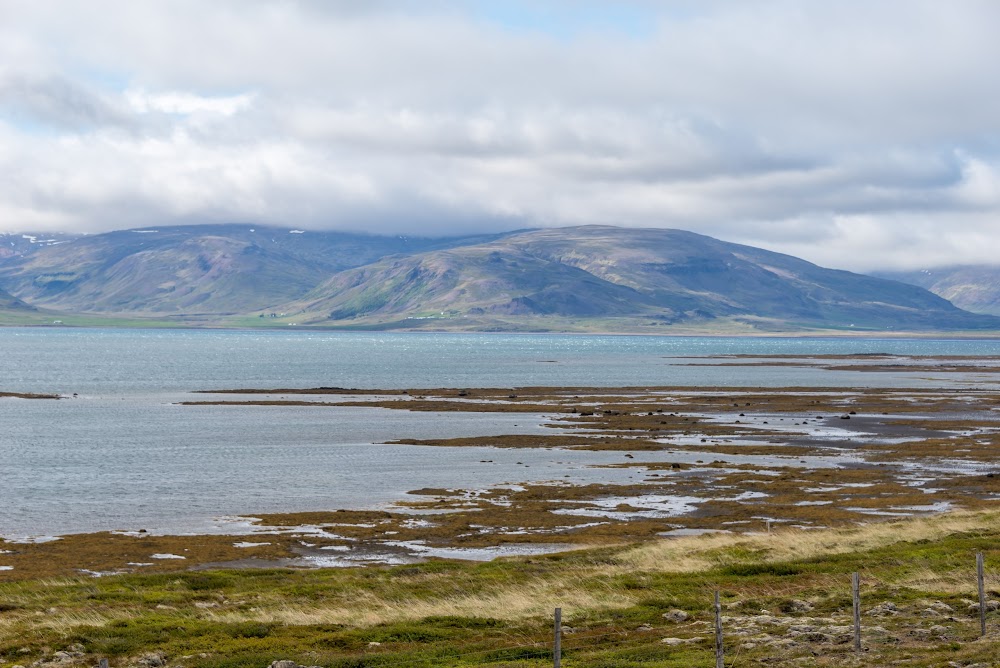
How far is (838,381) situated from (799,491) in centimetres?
13484

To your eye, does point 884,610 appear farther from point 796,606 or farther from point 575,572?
point 575,572

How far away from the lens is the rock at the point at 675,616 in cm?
2861

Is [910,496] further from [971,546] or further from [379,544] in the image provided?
[379,544]

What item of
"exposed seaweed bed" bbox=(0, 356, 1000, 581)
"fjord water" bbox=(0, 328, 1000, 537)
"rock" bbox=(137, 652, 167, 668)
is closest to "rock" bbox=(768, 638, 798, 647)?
"rock" bbox=(137, 652, 167, 668)

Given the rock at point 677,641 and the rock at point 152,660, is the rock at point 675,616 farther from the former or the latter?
the rock at point 152,660

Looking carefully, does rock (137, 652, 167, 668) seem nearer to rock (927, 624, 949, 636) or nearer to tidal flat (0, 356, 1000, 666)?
tidal flat (0, 356, 1000, 666)

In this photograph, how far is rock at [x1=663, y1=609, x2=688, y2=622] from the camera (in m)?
28.6

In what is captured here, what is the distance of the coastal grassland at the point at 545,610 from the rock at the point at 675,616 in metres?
0.07

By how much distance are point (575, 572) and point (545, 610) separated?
23.1 ft

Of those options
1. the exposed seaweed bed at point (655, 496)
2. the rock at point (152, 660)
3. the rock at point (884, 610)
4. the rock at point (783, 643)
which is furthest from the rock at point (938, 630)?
the exposed seaweed bed at point (655, 496)

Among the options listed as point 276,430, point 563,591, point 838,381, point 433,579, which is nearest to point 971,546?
point 563,591

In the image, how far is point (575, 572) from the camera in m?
36.7

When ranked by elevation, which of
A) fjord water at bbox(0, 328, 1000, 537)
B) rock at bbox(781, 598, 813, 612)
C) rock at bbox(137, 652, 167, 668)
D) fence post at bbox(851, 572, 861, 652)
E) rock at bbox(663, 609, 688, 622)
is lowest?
fjord water at bbox(0, 328, 1000, 537)

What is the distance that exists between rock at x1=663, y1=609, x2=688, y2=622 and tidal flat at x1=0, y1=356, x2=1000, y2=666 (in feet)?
0.20
